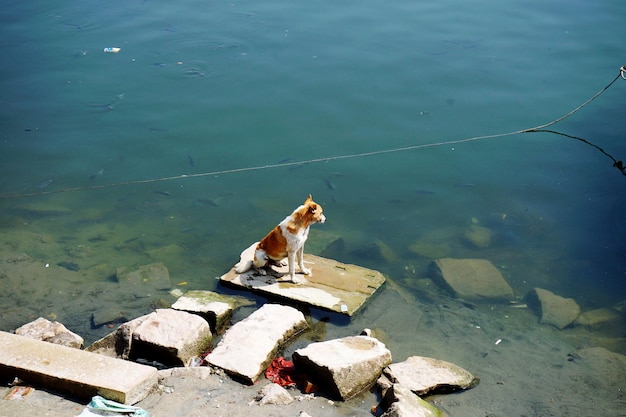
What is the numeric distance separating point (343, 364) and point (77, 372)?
242cm

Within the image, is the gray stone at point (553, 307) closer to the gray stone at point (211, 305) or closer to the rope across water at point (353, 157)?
the rope across water at point (353, 157)

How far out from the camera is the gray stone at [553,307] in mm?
8141

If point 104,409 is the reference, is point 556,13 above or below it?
above

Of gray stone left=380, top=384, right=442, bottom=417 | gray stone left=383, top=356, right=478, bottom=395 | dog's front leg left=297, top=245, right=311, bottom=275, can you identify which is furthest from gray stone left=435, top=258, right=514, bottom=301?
gray stone left=380, top=384, right=442, bottom=417

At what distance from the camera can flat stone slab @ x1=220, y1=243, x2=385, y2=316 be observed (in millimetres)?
7848

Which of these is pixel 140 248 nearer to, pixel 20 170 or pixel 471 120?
pixel 20 170

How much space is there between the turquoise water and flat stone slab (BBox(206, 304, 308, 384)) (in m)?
1.59

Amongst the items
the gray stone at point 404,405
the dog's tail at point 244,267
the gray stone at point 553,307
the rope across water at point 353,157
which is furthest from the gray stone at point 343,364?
the rope across water at point 353,157

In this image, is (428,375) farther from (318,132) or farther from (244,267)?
(318,132)

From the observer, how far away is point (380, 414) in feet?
20.5

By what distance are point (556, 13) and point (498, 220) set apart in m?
7.79

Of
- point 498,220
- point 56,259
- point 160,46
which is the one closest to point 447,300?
point 498,220

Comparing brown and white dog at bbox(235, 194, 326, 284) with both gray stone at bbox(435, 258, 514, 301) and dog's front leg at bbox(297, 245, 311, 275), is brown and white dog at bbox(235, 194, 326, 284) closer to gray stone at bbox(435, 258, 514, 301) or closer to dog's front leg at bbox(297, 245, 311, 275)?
dog's front leg at bbox(297, 245, 311, 275)

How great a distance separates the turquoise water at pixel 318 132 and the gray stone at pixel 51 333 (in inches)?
21.0
